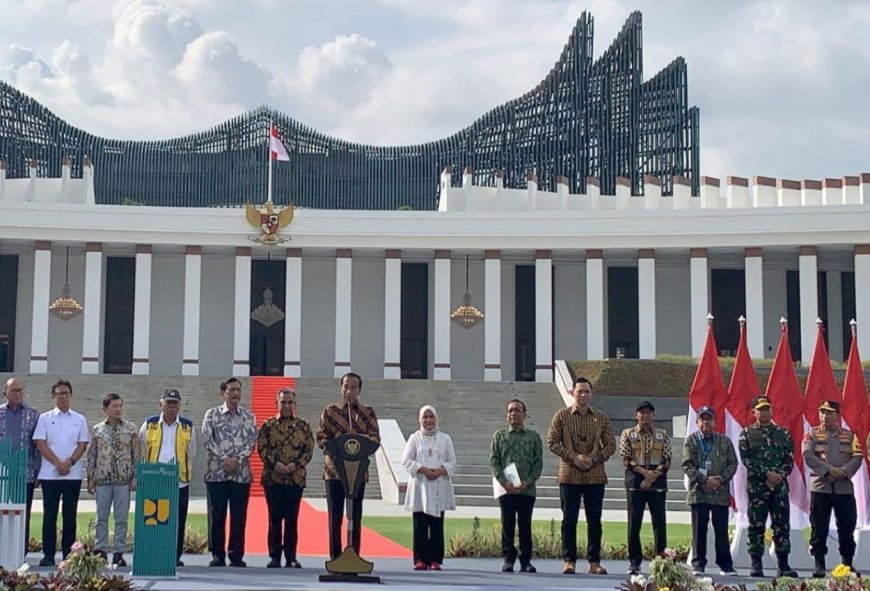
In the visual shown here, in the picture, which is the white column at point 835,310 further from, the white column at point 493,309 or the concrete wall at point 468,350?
the concrete wall at point 468,350

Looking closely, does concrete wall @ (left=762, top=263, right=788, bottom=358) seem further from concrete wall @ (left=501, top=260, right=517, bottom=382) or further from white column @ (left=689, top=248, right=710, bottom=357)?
concrete wall @ (left=501, top=260, right=517, bottom=382)

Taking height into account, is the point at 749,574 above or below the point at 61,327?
below

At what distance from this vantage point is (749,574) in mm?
11570

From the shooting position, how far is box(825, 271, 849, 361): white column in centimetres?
3459

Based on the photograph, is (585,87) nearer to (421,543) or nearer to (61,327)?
(61,327)

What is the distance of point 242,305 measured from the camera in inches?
1299

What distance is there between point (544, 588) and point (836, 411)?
3802 mm

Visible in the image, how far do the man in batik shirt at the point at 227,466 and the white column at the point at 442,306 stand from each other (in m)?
21.8

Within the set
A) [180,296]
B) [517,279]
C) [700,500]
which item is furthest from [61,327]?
[700,500]

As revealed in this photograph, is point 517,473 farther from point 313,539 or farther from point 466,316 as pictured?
point 466,316

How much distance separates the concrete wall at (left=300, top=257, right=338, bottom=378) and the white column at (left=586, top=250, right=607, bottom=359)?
698 centimetres

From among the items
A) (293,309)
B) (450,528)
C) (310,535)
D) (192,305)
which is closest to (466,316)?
(293,309)

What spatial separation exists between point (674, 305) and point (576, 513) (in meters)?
24.7

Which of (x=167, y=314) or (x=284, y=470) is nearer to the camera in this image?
(x=284, y=470)
